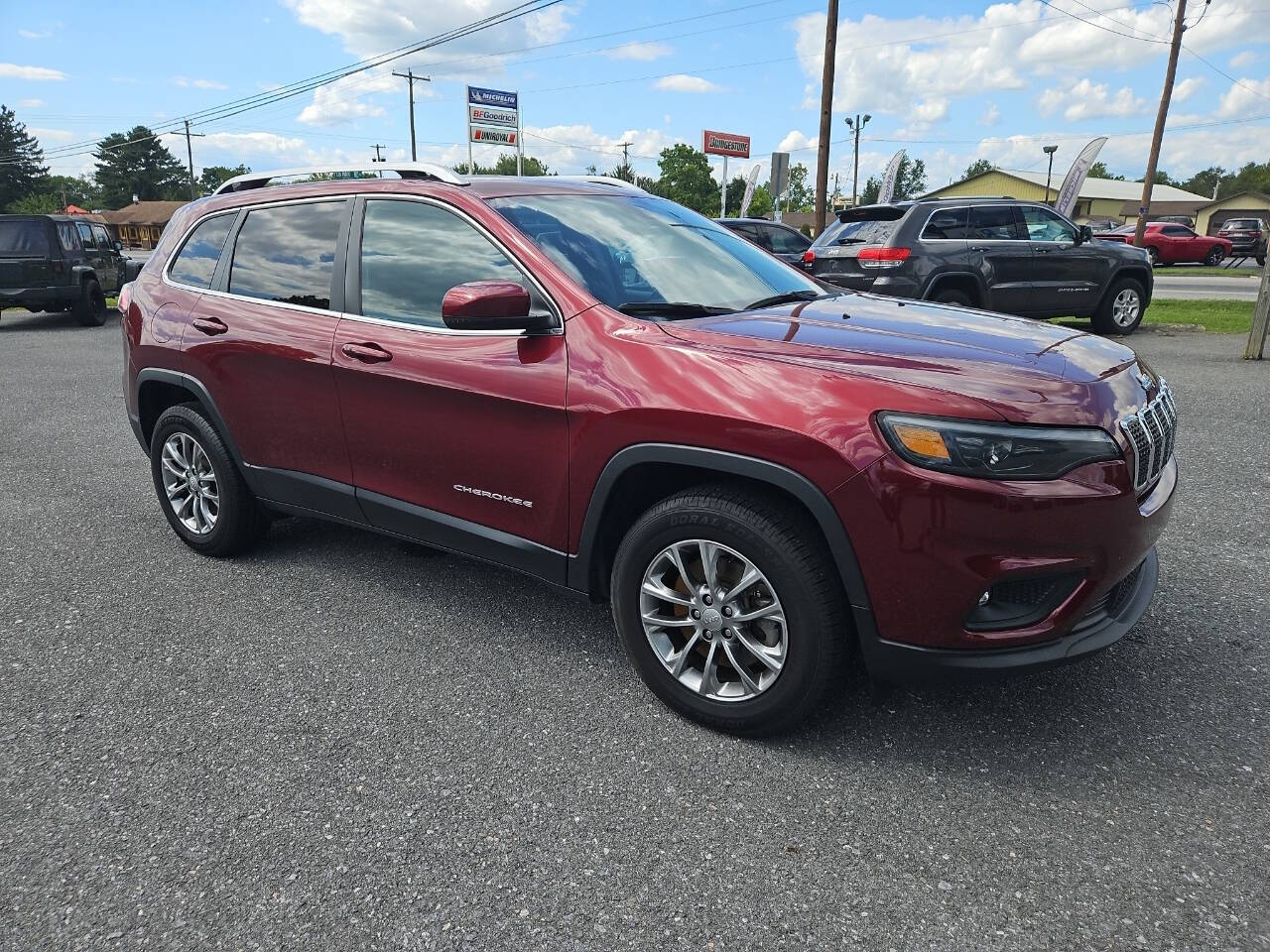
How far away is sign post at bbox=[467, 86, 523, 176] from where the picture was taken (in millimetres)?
42188

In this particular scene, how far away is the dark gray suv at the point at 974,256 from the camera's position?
9875 mm

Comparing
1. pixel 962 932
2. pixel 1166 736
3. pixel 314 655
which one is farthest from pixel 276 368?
pixel 1166 736

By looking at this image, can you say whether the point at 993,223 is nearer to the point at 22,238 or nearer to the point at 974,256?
the point at 974,256

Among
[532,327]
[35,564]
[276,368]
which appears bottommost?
[35,564]

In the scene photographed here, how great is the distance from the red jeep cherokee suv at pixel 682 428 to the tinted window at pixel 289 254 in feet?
0.05

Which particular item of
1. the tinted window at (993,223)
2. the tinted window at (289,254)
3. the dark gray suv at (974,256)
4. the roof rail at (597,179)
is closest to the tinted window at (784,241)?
the dark gray suv at (974,256)

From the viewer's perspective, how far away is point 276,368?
3.74 metres

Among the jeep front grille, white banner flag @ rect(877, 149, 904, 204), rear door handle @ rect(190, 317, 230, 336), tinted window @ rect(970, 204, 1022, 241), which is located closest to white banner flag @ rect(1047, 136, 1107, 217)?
white banner flag @ rect(877, 149, 904, 204)

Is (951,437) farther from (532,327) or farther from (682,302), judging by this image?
(532,327)

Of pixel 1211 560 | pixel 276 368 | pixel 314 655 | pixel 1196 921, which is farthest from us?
pixel 1211 560

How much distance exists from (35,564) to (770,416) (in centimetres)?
390

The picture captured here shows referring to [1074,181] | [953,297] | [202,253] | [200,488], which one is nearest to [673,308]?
[202,253]

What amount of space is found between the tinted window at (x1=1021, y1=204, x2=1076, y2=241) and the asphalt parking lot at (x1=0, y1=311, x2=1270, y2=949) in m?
7.63

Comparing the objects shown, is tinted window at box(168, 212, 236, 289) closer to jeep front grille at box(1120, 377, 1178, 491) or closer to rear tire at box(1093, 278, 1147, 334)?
jeep front grille at box(1120, 377, 1178, 491)
